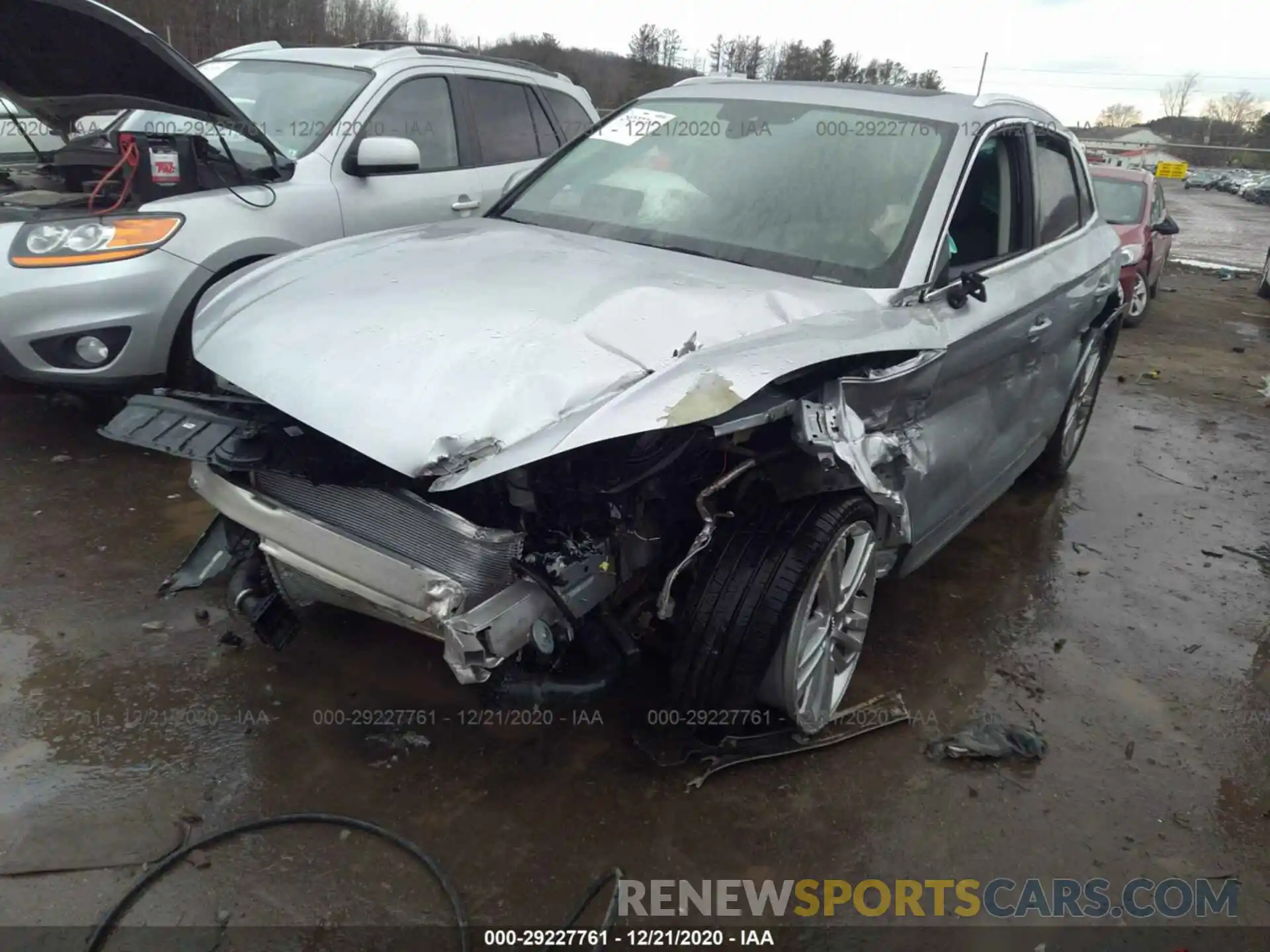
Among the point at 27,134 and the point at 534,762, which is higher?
the point at 27,134

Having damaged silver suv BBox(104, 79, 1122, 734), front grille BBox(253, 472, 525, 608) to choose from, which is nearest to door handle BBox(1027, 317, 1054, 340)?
damaged silver suv BBox(104, 79, 1122, 734)

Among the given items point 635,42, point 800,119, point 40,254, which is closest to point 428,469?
point 800,119

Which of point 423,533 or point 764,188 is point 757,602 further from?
point 764,188

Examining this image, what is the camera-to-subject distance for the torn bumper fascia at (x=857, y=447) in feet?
7.45

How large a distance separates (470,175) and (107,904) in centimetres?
443

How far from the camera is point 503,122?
5.82 m

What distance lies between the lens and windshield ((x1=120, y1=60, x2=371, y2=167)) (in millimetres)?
4734

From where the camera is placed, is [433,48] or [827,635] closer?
[827,635]

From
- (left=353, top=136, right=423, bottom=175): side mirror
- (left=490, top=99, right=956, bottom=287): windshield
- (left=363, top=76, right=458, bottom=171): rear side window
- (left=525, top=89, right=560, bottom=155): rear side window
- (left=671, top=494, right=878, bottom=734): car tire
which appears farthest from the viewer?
(left=525, top=89, right=560, bottom=155): rear side window

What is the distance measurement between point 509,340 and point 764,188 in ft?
4.57

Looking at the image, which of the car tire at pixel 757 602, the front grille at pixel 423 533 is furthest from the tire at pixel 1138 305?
the front grille at pixel 423 533

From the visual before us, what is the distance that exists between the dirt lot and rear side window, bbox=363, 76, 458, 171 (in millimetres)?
2373

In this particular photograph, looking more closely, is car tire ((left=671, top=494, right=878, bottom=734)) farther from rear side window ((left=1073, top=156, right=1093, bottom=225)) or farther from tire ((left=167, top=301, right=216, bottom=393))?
rear side window ((left=1073, top=156, right=1093, bottom=225))

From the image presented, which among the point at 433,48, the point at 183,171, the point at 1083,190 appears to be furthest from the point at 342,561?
the point at 433,48
